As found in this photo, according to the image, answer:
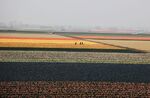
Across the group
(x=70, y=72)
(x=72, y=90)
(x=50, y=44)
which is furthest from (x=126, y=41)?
(x=72, y=90)

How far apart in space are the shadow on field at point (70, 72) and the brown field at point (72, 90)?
134 cm

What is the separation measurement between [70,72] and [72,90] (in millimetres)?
5300

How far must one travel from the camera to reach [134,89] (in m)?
14.7

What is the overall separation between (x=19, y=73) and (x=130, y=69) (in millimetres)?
7616

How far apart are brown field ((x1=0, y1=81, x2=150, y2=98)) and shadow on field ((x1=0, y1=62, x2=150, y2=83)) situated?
1.34 meters

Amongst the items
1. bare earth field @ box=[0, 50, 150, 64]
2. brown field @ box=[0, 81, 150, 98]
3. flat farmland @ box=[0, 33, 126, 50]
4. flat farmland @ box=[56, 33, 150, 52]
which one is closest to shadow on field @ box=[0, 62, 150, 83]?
brown field @ box=[0, 81, 150, 98]

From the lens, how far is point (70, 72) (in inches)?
760

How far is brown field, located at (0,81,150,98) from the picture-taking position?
13.1 meters

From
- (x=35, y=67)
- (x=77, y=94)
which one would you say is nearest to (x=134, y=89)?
(x=77, y=94)

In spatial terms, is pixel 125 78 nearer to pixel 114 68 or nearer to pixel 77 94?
pixel 114 68

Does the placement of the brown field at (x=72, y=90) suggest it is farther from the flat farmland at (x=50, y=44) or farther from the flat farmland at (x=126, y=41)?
the flat farmland at (x=50, y=44)

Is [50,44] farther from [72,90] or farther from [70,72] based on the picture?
[72,90]

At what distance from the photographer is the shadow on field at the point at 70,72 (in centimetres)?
1714

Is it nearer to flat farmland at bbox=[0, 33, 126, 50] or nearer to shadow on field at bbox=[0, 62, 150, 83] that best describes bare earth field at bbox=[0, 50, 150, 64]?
shadow on field at bbox=[0, 62, 150, 83]
